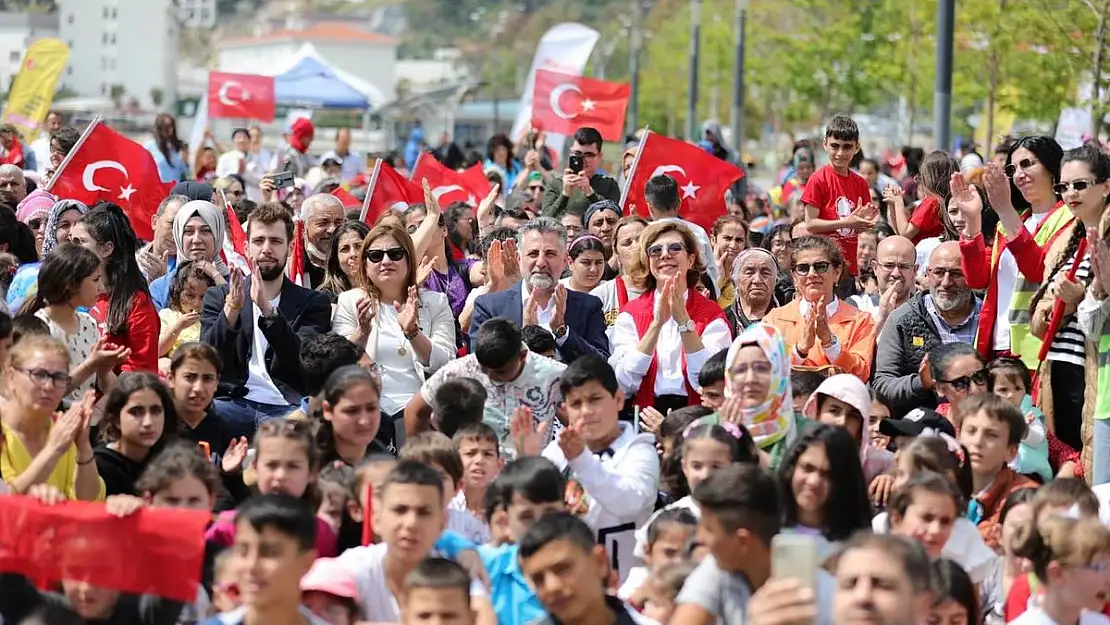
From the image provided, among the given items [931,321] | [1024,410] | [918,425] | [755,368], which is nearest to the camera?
[755,368]

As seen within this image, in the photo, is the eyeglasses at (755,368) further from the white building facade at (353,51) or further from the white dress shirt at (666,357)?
the white building facade at (353,51)

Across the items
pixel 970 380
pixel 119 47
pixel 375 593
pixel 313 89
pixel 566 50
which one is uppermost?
pixel 119 47

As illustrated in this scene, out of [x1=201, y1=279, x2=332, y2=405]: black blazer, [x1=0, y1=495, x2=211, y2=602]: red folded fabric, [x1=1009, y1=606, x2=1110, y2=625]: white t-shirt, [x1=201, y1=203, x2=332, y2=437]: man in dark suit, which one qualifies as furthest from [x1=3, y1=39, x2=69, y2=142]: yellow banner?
[x1=1009, y1=606, x2=1110, y2=625]: white t-shirt

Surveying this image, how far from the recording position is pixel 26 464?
723 cm

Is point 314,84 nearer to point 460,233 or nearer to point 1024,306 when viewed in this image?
point 460,233

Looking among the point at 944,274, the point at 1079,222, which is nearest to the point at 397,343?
the point at 944,274

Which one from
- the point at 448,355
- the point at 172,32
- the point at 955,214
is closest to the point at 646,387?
the point at 448,355

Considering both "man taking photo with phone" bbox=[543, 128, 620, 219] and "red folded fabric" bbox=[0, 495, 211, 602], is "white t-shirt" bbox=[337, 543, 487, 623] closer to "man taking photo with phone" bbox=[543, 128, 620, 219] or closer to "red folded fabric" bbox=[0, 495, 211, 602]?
"red folded fabric" bbox=[0, 495, 211, 602]

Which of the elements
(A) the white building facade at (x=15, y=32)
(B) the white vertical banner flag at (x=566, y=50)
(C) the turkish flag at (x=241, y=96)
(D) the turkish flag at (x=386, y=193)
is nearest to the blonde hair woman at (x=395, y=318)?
(D) the turkish flag at (x=386, y=193)

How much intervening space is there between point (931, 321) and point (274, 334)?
3274 mm

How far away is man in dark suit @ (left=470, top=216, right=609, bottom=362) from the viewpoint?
9.67 metres

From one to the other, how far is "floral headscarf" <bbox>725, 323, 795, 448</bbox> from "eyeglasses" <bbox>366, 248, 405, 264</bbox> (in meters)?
2.49

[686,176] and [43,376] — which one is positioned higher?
[686,176]

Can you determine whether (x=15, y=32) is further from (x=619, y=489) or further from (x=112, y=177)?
→ (x=619, y=489)
